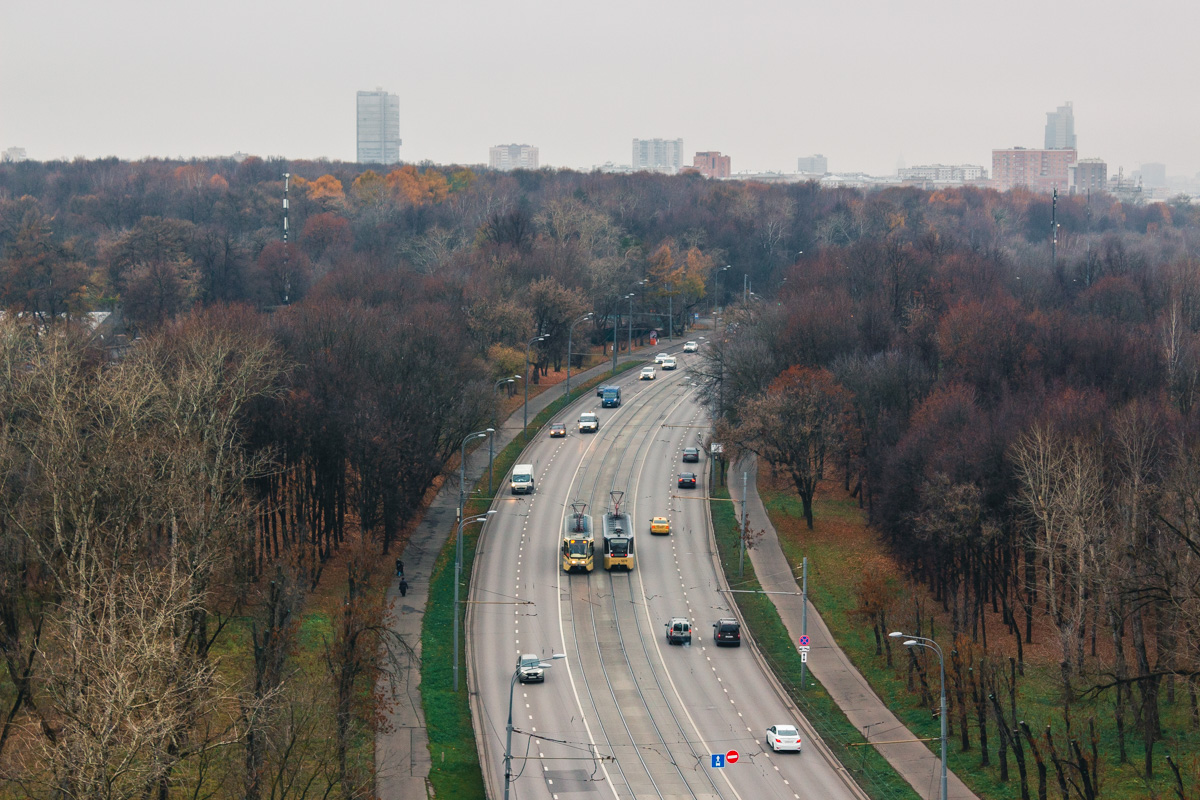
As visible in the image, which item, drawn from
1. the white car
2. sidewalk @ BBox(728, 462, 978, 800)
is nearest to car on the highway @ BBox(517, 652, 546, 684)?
the white car

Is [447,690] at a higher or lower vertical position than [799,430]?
lower

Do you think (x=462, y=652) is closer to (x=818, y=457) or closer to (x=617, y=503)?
(x=617, y=503)

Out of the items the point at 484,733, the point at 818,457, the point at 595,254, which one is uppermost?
the point at 595,254

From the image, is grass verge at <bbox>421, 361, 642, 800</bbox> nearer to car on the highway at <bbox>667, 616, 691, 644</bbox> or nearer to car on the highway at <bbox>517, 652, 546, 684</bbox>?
car on the highway at <bbox>517, 652, 546, 684</bbox>

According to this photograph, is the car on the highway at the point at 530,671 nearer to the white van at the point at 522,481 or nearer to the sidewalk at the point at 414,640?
the sidewalk at the point at 414,640

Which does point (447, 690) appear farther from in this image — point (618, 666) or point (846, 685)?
point (846, 685)

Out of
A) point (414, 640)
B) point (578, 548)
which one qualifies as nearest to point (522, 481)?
point (578, 548)

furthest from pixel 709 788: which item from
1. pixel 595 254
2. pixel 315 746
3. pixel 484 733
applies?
pixel 595 254
